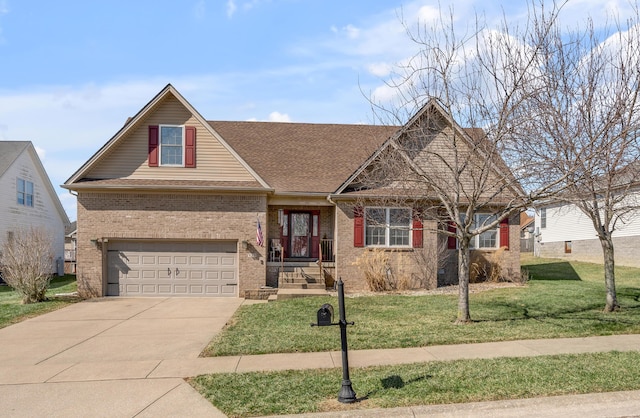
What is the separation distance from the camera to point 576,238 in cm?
2948

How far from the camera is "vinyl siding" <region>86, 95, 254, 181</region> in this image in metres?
16.9

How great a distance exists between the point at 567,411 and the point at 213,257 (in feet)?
43.5

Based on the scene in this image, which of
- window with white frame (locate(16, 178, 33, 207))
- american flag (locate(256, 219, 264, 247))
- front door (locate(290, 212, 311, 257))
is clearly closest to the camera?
american flag (locate(256, 219, 264, 247))

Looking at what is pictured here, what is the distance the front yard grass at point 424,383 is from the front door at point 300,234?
12518 mm

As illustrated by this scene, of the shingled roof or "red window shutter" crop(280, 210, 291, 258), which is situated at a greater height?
the shingled roof

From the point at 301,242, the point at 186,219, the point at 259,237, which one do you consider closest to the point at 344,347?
the point at 259,237

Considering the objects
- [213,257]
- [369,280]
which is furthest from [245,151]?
[369,280]

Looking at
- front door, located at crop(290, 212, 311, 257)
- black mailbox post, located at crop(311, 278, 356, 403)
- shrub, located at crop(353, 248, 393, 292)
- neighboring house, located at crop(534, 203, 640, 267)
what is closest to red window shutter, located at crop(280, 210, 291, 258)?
front door, located at crop(290, 212, 311, 257)

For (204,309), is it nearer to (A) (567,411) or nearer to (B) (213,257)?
(B) (213,257)

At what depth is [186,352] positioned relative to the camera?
8.86m

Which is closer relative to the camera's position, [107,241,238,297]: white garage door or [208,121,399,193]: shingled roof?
[107,241,238,297]: white garage door

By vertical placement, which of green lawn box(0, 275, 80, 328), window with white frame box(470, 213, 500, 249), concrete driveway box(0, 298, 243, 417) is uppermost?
window with white frame box(470, 213, 500, 249)

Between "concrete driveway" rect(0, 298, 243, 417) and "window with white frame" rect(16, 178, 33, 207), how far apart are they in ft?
52.8

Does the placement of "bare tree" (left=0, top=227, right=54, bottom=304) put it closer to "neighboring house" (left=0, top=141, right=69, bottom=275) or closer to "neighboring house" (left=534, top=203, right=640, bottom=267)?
"neighboring house" (left=0, top=141, right=69, bottom=275)
